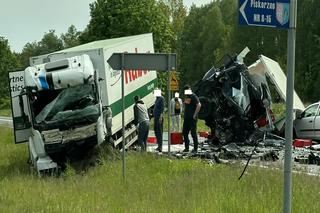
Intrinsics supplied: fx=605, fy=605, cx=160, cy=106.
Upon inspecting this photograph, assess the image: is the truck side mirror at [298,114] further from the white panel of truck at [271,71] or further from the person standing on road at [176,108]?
the person standing on road at [176,108]

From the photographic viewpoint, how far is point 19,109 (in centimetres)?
1566

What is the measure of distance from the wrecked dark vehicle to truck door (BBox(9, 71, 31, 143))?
579 centimetres

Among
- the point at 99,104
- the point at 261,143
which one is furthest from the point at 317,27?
the point at 99,104

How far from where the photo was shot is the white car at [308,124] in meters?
20.2

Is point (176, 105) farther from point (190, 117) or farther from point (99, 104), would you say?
point (99, 104)

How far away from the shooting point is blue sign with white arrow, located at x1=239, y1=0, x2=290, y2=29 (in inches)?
216

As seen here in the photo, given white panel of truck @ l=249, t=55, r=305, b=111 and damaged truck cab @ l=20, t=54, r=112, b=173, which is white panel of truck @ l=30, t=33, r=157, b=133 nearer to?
damaged truck cab @ l=20, t=54, r=112, b=173

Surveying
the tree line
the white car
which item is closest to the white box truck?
the white car

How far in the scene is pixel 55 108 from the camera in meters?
14.9

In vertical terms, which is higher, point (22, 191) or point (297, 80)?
point (22, 191)

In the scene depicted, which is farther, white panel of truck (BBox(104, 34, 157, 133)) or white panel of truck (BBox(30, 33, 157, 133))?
white panel of truck (BBox(104, 34, 157, 133))

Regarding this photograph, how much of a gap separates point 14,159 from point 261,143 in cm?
761

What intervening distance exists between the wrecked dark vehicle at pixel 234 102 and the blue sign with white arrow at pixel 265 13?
42.9ft

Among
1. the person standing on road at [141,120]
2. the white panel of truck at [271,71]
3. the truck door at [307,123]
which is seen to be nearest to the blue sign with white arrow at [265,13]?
the person standing on road at [141,120]
